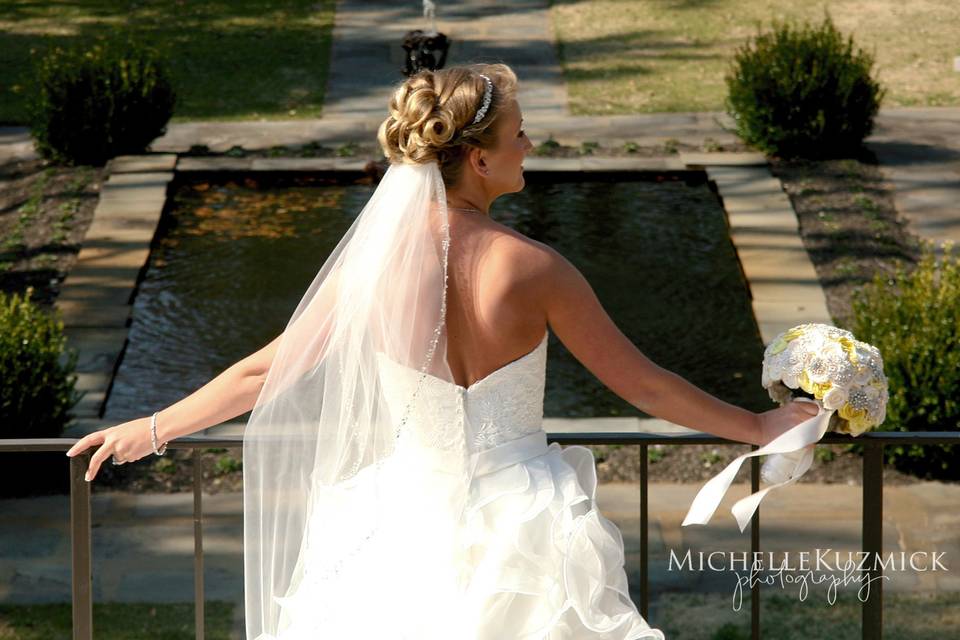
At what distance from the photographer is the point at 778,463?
2.82 meters

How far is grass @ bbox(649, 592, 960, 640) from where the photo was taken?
4.99m

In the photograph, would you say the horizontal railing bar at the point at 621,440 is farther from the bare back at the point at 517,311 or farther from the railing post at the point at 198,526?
the bare back at the point at 517,311

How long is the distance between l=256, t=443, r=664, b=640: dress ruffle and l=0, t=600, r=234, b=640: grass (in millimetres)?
2431

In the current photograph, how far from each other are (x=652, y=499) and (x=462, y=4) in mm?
12699

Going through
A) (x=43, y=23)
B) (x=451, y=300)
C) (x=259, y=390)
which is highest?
(x=451, y=300)

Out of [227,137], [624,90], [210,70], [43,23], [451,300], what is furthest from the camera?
[43,23]

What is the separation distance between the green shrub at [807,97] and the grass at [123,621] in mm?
7438

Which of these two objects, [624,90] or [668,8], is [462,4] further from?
[624,90]

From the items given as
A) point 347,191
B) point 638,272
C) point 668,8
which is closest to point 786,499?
point 638,272

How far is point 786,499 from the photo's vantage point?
6.16m

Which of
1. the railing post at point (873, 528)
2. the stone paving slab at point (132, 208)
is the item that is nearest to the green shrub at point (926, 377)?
the railing post at point (873, 528)

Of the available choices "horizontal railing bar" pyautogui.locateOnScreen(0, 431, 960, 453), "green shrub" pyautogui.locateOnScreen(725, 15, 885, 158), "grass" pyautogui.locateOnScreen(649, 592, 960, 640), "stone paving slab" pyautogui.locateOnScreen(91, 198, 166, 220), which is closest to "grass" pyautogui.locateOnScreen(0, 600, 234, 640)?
"grass" pyautogui.locateOnScreen(649, 592, 960, 640)

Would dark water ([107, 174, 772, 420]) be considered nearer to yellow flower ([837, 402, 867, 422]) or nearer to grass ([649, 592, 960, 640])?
grass ([649, 592, 960, 640])

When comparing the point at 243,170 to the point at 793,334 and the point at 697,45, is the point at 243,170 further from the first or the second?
the point at 793,334
